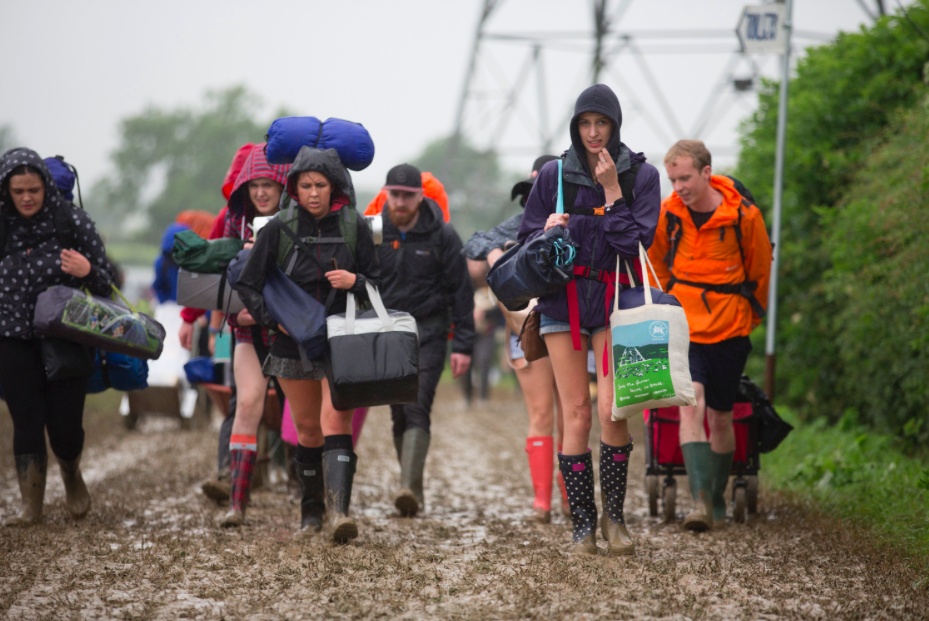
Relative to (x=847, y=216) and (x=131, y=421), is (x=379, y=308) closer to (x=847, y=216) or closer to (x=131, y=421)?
(x=847, y=216)

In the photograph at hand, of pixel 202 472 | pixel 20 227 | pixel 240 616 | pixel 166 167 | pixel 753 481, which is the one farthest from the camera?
pixel 166 167

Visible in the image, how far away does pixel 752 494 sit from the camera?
5.89m

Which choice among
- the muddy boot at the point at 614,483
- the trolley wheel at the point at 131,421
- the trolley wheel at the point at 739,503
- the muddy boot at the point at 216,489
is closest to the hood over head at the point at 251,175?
the muddy boot at the point at 216,489

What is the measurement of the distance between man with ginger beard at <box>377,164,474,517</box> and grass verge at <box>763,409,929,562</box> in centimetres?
251

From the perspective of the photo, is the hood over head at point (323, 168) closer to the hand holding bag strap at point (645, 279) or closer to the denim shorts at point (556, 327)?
the denim shorts at point (556, 327)

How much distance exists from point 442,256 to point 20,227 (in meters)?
2.58

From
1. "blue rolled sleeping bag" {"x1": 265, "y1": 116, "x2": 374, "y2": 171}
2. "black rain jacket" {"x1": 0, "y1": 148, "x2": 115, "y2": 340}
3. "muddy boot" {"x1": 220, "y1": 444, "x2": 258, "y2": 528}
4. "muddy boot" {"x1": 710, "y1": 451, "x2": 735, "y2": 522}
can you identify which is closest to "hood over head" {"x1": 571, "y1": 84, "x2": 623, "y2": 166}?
"blue rolled sleeping bag" {"x1": 265, "y1": 116, "x2": 374, "y2": 171}

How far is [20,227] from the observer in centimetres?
552

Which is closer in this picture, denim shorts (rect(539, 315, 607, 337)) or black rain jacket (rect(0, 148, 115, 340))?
denim shorts (rect(539, 315, 607, 337))

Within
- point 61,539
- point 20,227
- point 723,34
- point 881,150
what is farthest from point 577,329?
point 723,34

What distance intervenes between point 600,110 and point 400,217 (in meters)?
2.17

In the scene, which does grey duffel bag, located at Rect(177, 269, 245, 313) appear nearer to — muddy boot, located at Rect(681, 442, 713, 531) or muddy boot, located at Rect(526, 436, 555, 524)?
muddy boot, located at Rect(526, 436, 555, 524)

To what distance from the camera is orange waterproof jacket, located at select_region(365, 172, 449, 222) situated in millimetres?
6699

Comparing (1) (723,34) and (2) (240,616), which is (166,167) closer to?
(1) (723,34)
